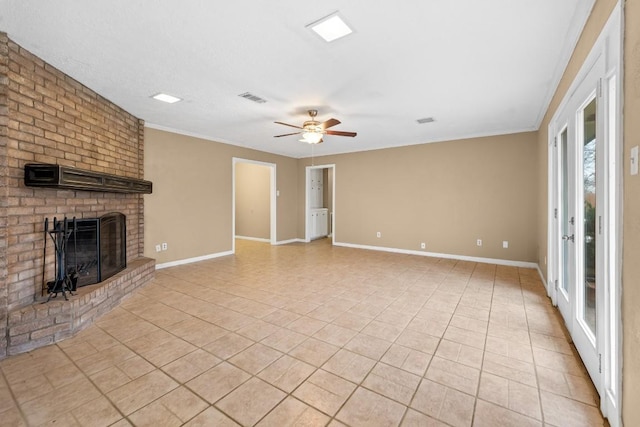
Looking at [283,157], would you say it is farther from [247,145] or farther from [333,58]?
[333,58]

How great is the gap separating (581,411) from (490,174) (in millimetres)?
4442

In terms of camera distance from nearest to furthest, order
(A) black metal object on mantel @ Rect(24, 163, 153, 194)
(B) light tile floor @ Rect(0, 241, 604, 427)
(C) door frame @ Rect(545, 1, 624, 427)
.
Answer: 1. (C) door frame @ Rect(545, 1, 624, 427)
2. (B) light tile floor @ Rect(0, 241, 604, 427)
3. (A) black metal object on mantel @ Rect(24, 163, 153, 194)

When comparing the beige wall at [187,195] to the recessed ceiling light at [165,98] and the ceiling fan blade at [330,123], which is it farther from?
the ceiling fan blade at [330,123]

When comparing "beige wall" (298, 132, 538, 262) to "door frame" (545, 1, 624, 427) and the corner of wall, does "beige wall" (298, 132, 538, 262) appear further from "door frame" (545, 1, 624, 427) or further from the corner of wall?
the corner of wall

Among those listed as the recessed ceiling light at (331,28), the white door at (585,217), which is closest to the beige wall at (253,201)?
the recessed ceiling light at (331,28)

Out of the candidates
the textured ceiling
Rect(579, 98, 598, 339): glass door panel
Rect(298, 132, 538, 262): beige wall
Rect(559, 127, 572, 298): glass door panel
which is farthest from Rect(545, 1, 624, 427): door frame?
Rect(298, 132, 538, 262): beige wall

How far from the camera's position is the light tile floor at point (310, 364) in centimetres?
161

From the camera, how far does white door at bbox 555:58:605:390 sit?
66.5 inches

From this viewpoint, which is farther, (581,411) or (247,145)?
(247,145)

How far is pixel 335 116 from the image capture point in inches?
168

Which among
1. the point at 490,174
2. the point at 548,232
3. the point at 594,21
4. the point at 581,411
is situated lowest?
the point at 581,411

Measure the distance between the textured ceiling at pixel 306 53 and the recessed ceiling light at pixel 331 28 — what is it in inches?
1.9

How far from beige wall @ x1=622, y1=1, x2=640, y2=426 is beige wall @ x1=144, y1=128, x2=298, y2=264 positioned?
5.40 metres

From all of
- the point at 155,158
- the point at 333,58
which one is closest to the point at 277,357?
the point at 333,58
